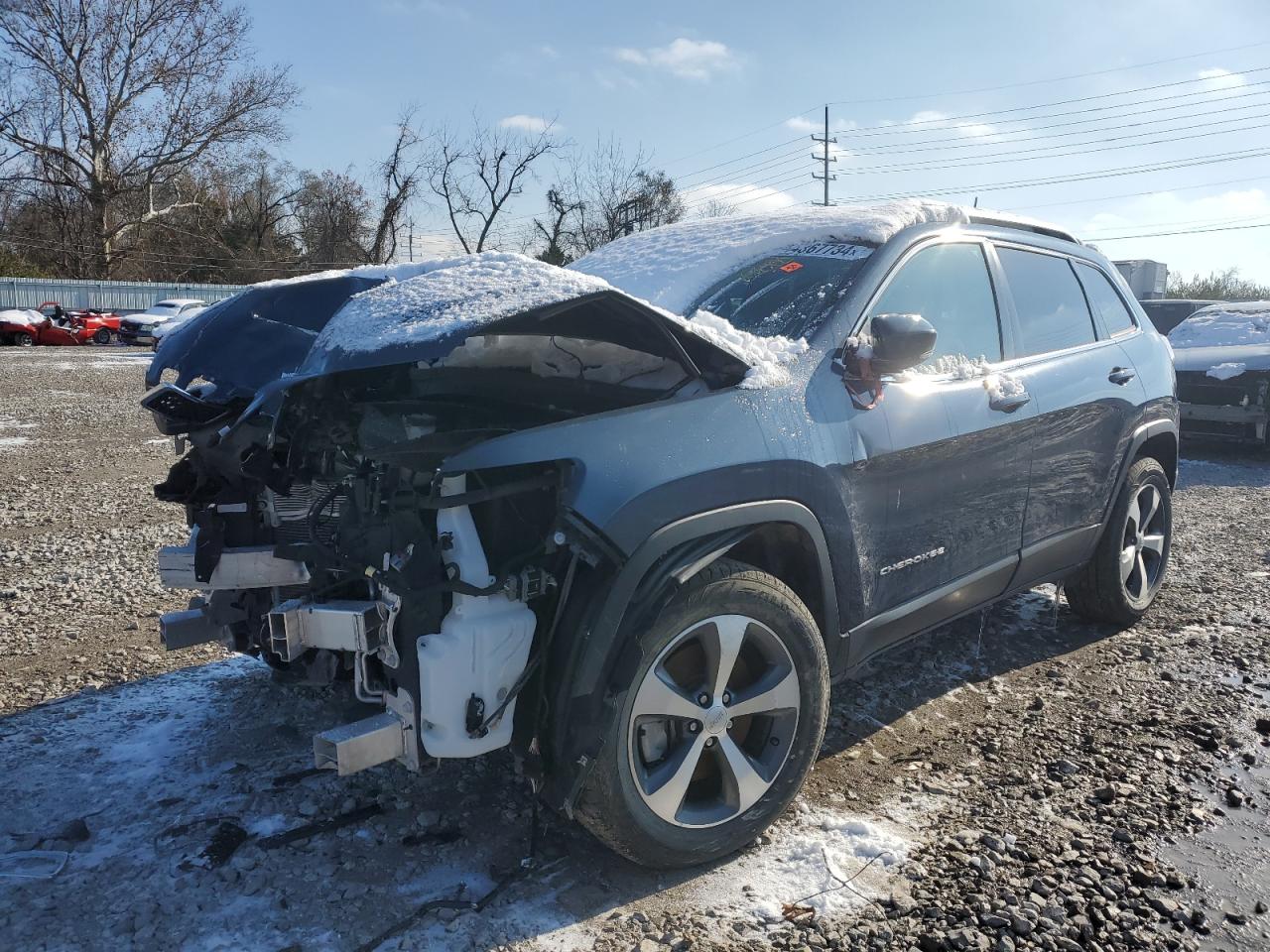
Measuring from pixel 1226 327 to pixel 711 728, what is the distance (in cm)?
1213

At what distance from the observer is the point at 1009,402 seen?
3.55 m

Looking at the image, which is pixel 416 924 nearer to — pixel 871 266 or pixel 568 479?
pixel 568 479

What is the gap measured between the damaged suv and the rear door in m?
0.05

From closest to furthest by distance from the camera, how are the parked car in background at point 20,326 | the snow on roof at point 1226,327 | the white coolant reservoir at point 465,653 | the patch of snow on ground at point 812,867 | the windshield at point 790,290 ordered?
1. the white coolant reservoir at point 465,653
2. the patch of snow on ground at point 812,867
3. the windshield at point 790,290
4. the snow on roof at point 1226,327
5. the parked car in background at point 20,326

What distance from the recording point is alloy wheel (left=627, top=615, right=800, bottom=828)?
2504 mm

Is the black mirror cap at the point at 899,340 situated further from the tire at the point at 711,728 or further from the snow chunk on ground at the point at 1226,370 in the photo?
the snow chunk on ground at the point at 1226,370

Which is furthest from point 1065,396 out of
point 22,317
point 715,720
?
point 22,317

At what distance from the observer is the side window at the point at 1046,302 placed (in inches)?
154

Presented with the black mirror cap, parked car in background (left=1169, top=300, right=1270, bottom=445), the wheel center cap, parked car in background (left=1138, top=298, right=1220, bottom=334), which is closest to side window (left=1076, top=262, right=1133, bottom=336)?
the black mirror cap

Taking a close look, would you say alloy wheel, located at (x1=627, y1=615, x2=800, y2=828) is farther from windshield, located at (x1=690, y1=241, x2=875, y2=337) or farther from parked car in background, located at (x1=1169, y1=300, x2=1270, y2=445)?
parked car in background, located at (x1=1169, y1=300, x2=1270, y2=445)

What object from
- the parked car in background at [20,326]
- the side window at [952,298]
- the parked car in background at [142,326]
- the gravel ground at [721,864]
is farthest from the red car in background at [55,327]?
the side window at [952,298]

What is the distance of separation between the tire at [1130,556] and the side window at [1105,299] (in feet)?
2.29

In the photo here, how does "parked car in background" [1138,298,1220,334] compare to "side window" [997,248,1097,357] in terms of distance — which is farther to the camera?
"parked car in background" [1138,298,1220,334]

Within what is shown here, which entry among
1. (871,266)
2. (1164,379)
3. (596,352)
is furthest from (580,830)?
(1164,379)
